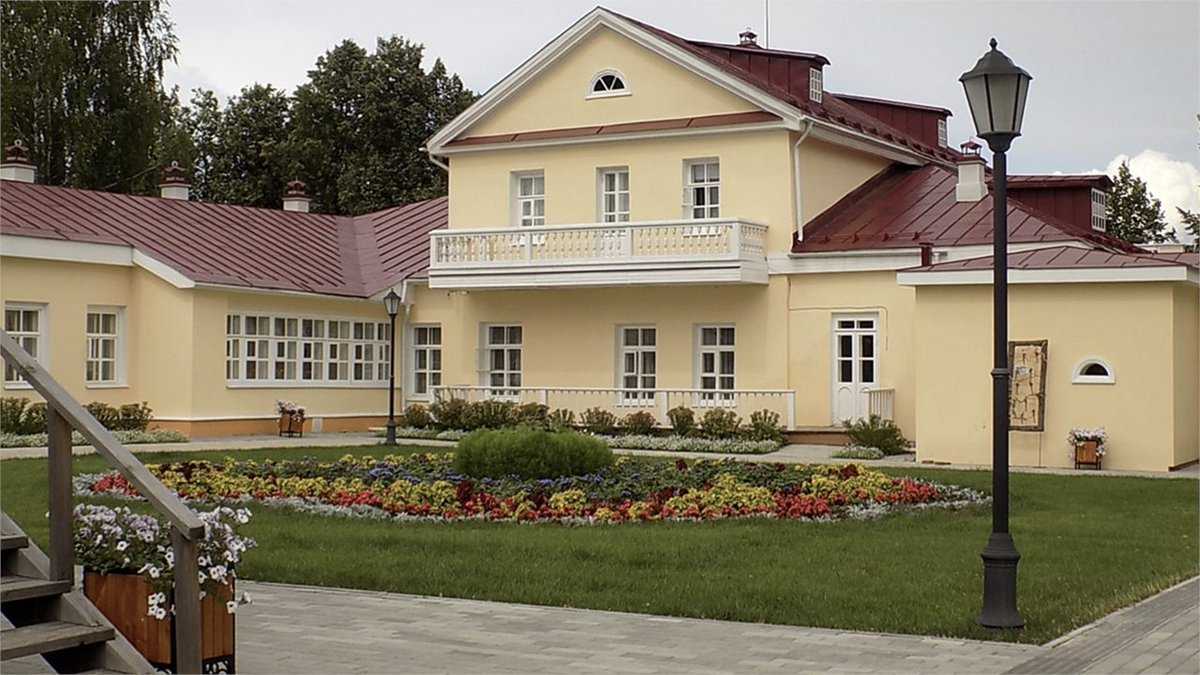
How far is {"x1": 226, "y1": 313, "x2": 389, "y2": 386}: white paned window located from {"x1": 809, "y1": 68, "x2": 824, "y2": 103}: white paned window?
10548 millimetres

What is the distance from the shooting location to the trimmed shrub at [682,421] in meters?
28.3

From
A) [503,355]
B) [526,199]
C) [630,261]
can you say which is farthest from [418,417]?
[630,261]

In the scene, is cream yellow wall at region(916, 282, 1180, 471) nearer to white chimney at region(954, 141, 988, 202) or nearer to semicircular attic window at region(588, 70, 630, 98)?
white chimney at region(954, 141, 988, 202)

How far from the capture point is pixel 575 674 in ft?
26.0

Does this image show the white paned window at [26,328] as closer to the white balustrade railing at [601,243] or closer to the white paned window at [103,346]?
the white paned window at [103,346]

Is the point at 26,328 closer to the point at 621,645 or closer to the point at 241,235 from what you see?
the point at 241,235

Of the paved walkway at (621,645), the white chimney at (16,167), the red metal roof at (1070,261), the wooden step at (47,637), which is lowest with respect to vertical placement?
the paved walkway at (621,645)

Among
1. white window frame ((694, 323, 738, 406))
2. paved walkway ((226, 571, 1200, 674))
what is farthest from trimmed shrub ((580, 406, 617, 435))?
paved walkway ((226, 571, 1200, 674))

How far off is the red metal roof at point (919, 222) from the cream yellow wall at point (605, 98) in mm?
2884

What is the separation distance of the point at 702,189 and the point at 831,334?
13.3ft

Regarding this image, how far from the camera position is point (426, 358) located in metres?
33.3

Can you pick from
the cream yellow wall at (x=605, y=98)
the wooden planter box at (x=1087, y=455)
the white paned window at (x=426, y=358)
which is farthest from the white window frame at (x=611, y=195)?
the wooden planter box at (x=1087, y=455)

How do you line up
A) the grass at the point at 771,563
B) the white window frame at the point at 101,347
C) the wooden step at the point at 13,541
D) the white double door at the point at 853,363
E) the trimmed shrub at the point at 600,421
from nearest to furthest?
1. the wooden step at the point at 13,541
2. the grass at the point at 771,563
3. the white double door at the point at 853,363
4. the white window frame at the point at 101,347
5. the trimmed shrub at the point at 600,421

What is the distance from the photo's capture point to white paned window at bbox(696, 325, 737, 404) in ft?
96.6
